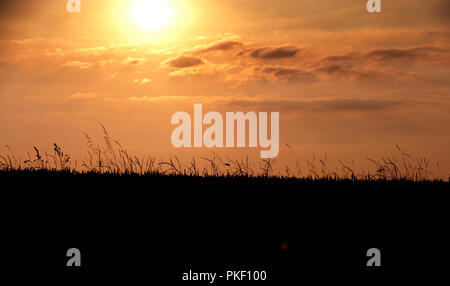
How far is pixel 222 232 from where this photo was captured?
26.6 ft

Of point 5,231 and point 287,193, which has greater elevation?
point 287,193

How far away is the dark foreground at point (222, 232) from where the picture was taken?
7.29 meters

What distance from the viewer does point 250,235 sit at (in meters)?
8.05

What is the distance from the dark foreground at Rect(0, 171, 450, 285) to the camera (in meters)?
7.29

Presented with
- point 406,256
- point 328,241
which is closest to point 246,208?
point 328,241
